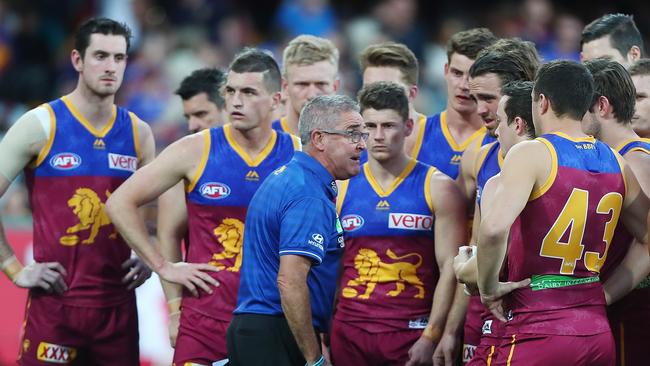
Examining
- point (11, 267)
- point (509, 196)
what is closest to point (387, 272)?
point (509, 196)

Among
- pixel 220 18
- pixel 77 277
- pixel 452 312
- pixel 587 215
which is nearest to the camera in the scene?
pixel 587 215

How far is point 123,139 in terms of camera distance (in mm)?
8406

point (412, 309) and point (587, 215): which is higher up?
point (587, 215)

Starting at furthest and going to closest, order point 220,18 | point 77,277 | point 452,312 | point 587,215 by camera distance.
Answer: point 220,18, point 77,277, point 452,312, point 587,215

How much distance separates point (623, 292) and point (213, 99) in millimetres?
3853

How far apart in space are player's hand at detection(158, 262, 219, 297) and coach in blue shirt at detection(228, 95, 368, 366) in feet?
3.12

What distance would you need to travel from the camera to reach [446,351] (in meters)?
7.34

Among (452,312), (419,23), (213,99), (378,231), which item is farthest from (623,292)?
(419,23)

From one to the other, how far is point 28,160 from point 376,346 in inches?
118

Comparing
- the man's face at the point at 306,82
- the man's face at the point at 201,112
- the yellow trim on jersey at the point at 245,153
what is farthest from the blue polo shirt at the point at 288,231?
the man's face at the point at 201,112

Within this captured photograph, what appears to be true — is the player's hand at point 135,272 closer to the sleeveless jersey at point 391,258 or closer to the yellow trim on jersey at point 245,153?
the yellow trim on jersey at point 245,153

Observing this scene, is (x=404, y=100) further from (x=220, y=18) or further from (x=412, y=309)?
(x=220, y=18)

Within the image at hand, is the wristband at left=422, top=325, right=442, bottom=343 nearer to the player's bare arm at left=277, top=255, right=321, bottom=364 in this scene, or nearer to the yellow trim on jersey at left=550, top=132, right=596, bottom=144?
the player's bare arm at left=277, top=255, right=321, bottom=364

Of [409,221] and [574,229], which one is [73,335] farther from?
[574,229]
